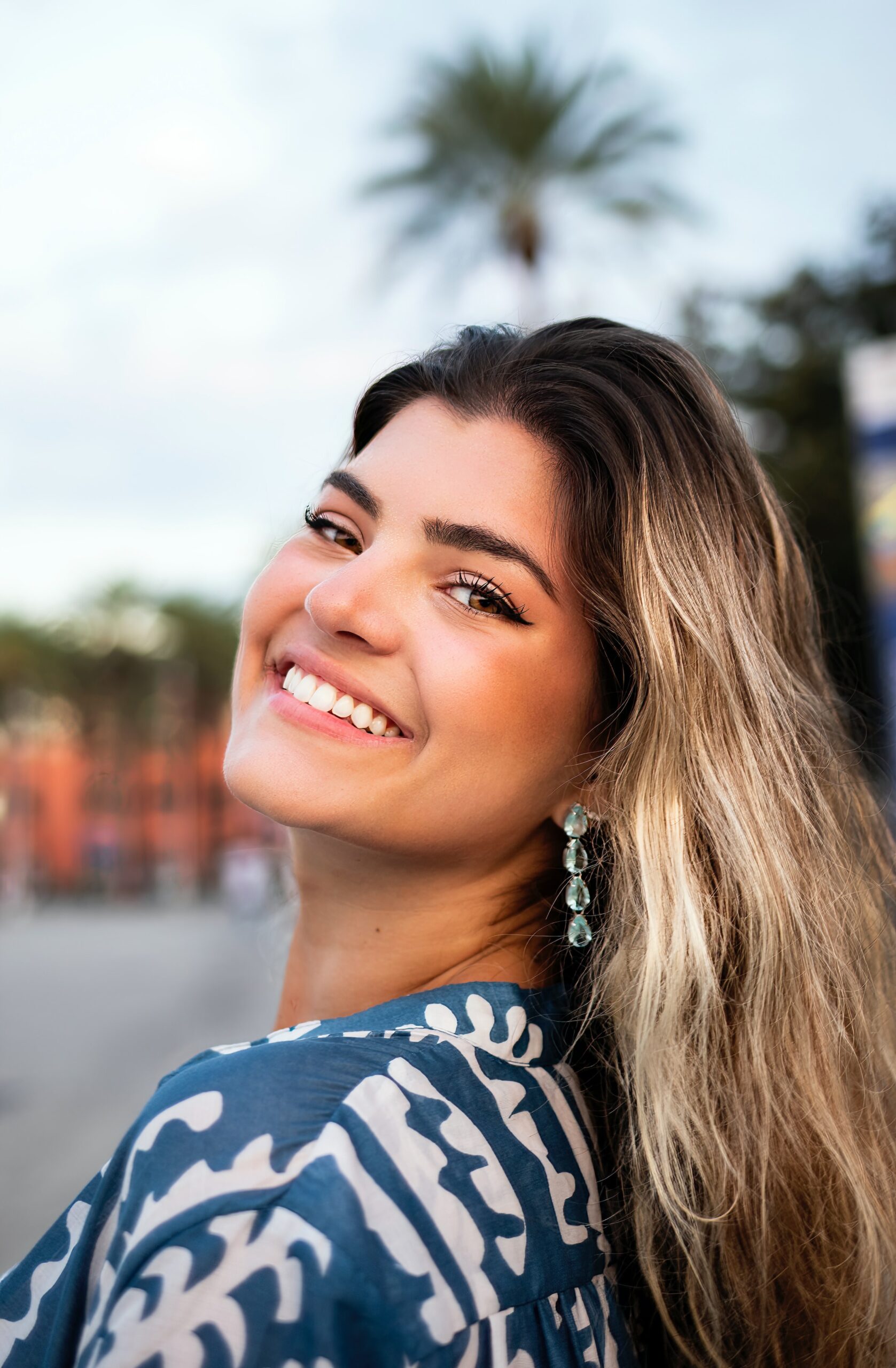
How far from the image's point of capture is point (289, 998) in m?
2.08

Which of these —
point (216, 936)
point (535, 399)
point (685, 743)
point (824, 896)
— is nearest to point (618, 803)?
point (685, 743)

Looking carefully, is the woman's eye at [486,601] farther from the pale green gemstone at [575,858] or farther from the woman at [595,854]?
the pale green gemstone at [575,858]

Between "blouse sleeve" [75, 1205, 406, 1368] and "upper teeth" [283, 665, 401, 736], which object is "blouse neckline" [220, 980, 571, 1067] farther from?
"upper teeth" [283, 665, 401, 736]

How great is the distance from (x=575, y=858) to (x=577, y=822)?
0.19ft

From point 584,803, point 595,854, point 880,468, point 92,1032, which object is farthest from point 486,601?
point 92,1032

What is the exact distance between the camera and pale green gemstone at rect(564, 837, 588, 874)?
1.90 m

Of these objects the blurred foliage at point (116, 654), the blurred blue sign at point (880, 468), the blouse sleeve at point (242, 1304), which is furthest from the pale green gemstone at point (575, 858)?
the blurred foliage at point (116, 654)

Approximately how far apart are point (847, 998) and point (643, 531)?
80cm

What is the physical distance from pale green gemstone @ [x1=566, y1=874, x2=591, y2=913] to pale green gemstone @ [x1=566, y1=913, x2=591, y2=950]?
0.09ft

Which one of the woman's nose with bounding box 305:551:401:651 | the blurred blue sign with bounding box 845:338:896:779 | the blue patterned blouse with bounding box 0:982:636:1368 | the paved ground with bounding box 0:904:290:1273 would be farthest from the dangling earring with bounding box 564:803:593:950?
the blurred blue sign with bounding box 845:338:896:779

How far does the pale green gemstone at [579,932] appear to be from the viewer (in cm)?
183

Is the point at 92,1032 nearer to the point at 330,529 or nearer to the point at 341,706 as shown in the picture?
the point at 330,529

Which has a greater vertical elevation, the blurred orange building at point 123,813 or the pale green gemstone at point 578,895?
the blurred orange building at point 123,813

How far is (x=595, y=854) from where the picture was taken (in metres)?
1.99
